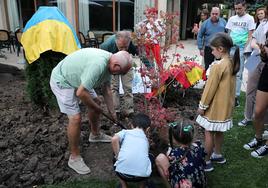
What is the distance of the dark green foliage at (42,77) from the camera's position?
450 cm

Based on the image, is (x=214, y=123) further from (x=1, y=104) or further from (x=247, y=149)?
(x=1, y=104)

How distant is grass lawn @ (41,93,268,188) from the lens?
3041 millimetres

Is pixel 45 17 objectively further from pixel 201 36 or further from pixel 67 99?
pixel 201 36

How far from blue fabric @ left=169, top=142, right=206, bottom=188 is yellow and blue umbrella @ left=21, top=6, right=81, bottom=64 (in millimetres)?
2528

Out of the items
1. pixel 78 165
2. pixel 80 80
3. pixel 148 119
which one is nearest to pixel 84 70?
pixel 80 80

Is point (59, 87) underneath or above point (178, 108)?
above

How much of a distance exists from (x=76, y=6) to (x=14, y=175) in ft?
30.6

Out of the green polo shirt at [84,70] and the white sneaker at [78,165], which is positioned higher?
the green polo shirt at [84,70]

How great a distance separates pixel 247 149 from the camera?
376 centimetres

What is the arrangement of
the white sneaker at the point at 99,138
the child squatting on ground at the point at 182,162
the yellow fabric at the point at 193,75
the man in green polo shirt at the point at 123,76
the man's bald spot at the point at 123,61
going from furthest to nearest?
the yellow fabric at the point at 193,75
the man in green polo shirt at the point at 123,76
the white sneaker at the point at 99,138
the man's bald spot at the point at 123,61
the child squatting on ground at the point at 182,162

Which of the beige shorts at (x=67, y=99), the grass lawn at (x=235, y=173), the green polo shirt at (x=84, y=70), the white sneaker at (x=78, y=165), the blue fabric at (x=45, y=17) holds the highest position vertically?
the blue fabric at (x=45, y=17)

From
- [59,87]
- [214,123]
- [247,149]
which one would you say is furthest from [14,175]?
[247,149]

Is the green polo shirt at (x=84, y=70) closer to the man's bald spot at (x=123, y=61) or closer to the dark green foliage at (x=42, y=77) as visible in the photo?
the man's bald spot at (x=123, y=61)

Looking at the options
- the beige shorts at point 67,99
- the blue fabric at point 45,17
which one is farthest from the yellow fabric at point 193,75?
the beige shorts at point 67,99
